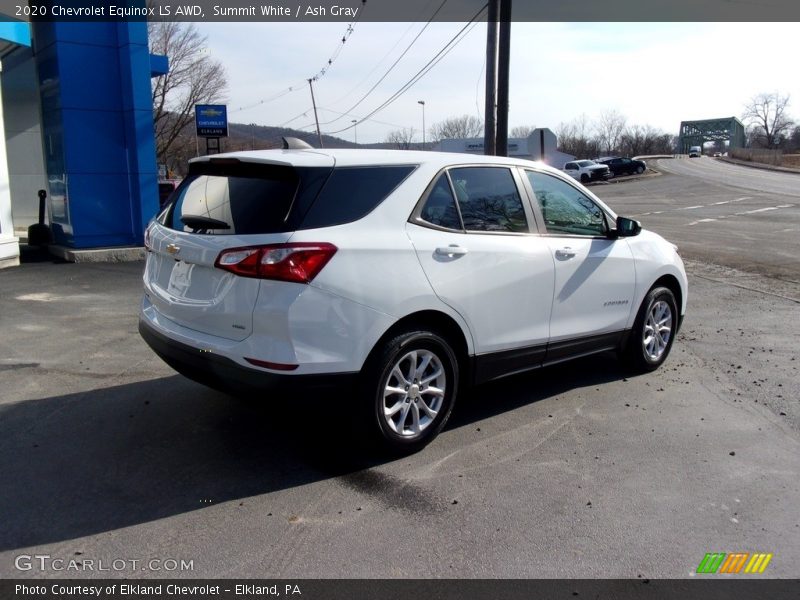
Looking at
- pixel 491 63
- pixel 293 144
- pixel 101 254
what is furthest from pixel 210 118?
pixel 293 144

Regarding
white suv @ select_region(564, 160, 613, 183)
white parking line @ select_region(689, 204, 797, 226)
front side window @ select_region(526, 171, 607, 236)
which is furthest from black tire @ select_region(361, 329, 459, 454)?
white suv @ select_region(564, 160, 613, 183)

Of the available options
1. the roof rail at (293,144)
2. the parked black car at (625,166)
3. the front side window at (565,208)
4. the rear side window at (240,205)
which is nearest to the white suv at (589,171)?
the parked black car at (625,166)

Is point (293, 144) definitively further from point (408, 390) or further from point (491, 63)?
point (491, 63)

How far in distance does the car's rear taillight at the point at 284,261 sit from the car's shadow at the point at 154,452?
68 centimetres

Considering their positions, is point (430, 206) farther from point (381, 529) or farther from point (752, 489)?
point (752, 489)

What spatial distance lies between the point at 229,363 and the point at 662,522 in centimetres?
248

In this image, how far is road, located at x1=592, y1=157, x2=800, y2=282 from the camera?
47.1 feet

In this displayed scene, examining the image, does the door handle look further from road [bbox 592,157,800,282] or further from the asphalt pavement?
road [bbox 592,157,800,282]

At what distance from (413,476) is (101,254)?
10159mm

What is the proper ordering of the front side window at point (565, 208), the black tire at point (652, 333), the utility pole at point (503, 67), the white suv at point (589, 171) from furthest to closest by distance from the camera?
the white suv at point (589, 171)
the utility pole at point (503, 67)
the black tire at point (652, 333)
the front side window at point (565, 208)

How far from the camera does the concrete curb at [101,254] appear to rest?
40.7 ft

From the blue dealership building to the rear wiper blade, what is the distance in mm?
9141

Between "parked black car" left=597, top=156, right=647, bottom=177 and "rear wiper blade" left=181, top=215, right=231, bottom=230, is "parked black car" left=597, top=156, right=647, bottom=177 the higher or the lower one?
the higher one

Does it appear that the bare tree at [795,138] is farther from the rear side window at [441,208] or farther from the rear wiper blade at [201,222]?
the rear wiper blade at [201,222]
